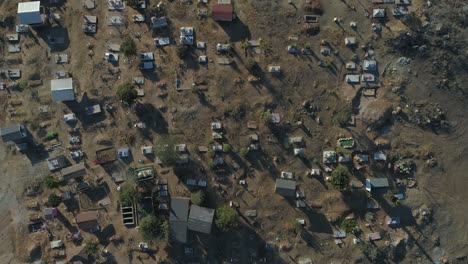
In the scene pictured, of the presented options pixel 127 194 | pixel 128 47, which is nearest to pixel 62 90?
pixel 128 47

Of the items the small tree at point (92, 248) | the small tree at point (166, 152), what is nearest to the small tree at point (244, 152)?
the small tree at point (166, 152)

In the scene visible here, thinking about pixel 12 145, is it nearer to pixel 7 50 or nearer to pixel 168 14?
pixel 7 50

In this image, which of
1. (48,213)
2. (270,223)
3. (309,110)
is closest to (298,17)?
(309,110)

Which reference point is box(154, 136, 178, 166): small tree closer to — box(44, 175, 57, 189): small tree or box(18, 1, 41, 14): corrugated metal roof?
box(44, 175, 57, 189): small tree

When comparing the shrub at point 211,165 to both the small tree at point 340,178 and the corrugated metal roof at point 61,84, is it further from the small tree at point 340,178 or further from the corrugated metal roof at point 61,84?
the corrugated metal roof at point 61,84

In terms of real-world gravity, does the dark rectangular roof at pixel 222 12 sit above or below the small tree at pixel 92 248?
above

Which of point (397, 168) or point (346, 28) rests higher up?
point (346, 28)
